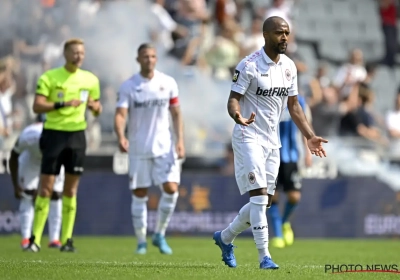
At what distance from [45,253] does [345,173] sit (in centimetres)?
824

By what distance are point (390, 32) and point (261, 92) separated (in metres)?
16.2

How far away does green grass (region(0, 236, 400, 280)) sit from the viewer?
868 cm

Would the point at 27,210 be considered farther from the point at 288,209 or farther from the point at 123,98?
the point at 288,209

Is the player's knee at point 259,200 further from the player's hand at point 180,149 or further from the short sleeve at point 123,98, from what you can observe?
the short sleeve at point 123,98

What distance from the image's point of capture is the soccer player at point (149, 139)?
13.0 m

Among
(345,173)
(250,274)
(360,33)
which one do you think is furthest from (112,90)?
(250,274)

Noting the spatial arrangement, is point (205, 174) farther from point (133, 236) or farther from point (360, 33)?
point (360, 33)

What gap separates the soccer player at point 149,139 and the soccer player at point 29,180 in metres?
1.63

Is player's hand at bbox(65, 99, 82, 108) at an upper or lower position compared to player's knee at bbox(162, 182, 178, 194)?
upper

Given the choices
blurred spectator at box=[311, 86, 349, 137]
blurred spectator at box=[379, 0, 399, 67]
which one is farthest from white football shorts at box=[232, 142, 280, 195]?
blurred spectator at box=[379, 0, 399, 67]

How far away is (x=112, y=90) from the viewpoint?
19203 millimetres

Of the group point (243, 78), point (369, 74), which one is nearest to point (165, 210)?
point (243, 78)

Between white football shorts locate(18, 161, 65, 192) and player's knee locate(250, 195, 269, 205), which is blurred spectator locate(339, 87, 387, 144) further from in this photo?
player's knee locate(250, 195, 269, 205)

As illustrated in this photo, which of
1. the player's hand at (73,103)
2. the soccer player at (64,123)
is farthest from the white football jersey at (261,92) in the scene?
the soccer player at (64,123)
